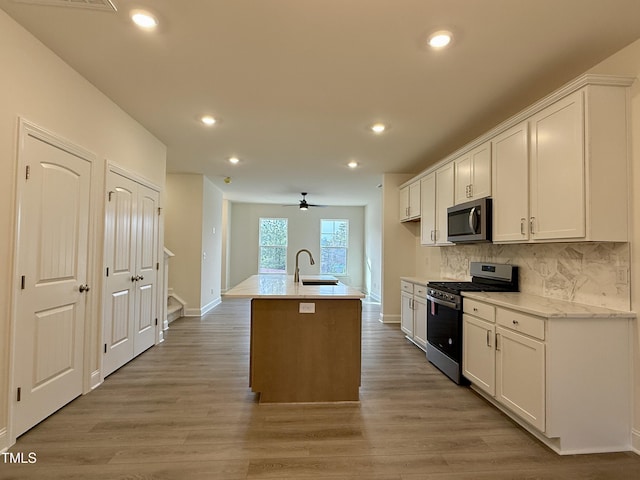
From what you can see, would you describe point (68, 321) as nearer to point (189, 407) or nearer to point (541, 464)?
point (189, 407)

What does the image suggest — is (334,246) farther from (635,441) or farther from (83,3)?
(83,3)

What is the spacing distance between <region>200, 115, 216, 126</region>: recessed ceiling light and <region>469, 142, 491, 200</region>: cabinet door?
106 inches

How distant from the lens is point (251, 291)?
283cm

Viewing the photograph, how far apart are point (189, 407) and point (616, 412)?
2953 millimetres

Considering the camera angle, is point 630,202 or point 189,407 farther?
point 189,407

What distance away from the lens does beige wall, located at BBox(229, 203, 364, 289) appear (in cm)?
987

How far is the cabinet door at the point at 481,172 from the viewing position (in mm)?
3143

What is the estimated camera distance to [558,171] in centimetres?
231

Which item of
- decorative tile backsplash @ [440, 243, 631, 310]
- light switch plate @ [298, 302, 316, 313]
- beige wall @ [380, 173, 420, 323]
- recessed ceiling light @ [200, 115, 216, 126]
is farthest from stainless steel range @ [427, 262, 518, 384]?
recessed ceiling light @ [200, 115, 216, 126]

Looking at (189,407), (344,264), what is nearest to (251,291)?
(189,407)

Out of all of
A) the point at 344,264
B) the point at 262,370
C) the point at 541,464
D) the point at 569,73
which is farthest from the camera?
the point at 344,264

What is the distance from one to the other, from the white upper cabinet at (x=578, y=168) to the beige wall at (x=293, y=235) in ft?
25.2

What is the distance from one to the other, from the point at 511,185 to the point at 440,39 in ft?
4.37

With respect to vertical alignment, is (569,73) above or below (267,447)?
above
